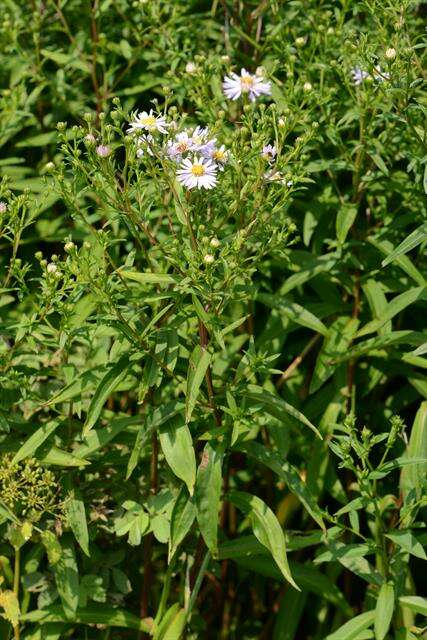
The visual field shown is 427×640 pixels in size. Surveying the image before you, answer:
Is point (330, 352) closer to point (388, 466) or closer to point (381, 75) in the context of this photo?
point (388, 466)

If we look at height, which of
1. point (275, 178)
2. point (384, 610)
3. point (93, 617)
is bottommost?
point (93, 617)

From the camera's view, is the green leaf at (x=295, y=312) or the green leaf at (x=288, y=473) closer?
the green leaf at (x=288, y=473)

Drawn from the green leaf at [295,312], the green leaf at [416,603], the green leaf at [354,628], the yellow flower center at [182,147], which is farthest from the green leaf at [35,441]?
the green leaf at [416,603]

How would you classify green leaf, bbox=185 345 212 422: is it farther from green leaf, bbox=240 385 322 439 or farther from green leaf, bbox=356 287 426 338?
green leaf, bbox=356 287 426 338

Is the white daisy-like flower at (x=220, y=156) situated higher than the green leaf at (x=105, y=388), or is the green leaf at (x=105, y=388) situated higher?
the white daisy-like flower at (x=220, y=156)

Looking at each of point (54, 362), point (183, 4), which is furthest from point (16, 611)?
point (183, 4)

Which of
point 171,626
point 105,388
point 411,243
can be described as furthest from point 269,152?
point 171,626

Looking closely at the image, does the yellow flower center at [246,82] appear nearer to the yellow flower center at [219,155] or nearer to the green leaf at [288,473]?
the yellow flower center at [219,155]
